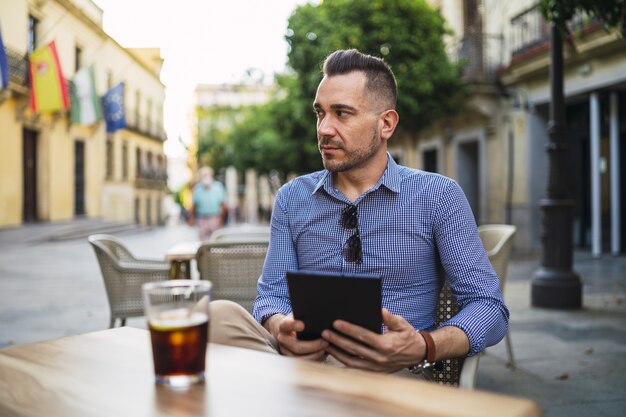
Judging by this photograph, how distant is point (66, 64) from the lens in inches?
462

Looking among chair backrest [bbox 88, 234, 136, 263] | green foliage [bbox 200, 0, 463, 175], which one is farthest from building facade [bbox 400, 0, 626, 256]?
chair backrest [bbox 88, 234, 136, 263]

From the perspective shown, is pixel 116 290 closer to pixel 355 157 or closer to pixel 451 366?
pixel 355 157

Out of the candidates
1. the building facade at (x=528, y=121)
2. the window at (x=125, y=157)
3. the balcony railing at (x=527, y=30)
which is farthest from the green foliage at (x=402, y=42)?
the window at (x=125, y=157)

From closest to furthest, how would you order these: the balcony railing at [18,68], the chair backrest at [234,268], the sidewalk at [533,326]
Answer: the sidewalk at [533,326], the chair backrest at [234,268], the balcony railing at [18,68]

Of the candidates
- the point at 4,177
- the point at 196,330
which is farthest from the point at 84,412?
the point at 4,177

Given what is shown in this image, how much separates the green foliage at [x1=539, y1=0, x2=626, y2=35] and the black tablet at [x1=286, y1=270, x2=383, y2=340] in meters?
4.13

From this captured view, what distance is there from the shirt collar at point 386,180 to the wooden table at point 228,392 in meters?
1.00

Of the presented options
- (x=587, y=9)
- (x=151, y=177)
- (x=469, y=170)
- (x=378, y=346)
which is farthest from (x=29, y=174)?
(x=151, y=177)

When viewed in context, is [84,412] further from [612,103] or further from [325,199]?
[612,103]

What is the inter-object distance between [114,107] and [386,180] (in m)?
17.1

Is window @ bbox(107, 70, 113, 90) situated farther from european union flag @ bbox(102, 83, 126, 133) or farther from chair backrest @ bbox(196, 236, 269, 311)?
chair backrest @ bbox(196, 236, 269, 311)

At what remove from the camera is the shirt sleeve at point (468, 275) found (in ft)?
6.63

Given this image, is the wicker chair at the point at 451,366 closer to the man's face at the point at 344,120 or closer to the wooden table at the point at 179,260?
the man's face at the point at 344,120

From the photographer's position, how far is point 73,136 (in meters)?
22.0
